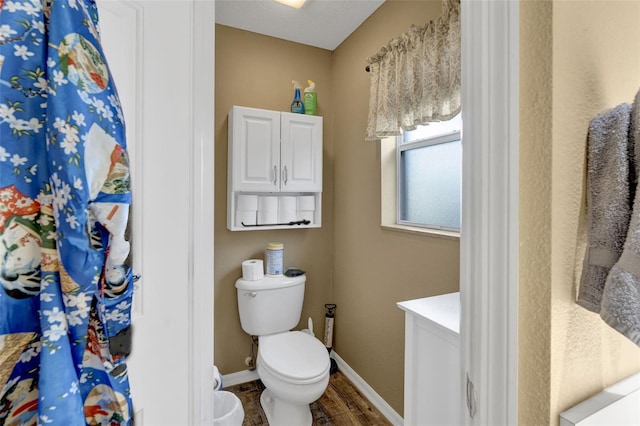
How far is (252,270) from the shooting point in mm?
1987

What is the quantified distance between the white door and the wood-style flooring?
130cm

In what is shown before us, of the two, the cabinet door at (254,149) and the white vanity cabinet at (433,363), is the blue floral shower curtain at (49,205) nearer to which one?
the white vanity cabinet at (433,363)

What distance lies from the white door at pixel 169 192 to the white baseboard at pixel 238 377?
1535 mm

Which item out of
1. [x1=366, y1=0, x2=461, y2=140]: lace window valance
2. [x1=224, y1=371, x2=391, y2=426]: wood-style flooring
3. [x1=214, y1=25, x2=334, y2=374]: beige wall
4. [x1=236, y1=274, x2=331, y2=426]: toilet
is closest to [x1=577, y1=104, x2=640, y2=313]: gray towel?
[x1=366, y1=0, x2=461, y2=140]: lace window valance

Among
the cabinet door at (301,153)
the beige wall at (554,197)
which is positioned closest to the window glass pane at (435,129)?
the cabinet door at (301,153)

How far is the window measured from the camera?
153 cm

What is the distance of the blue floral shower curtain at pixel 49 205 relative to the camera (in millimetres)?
359

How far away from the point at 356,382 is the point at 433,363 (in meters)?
1.27

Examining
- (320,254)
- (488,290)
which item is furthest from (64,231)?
(320,254)

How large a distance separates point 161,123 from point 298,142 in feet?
4.84

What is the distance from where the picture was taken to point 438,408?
38.4 inches

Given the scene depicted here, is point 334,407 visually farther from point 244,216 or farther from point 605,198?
point 605,198

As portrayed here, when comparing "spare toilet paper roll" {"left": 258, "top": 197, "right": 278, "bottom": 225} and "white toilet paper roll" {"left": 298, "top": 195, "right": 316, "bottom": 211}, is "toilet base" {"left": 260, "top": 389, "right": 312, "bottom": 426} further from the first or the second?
"white toilet paper roll" {"left": 298, "top": 195, "right": 316, "bottom": 211}

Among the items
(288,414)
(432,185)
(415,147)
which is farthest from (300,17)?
(288,414)
